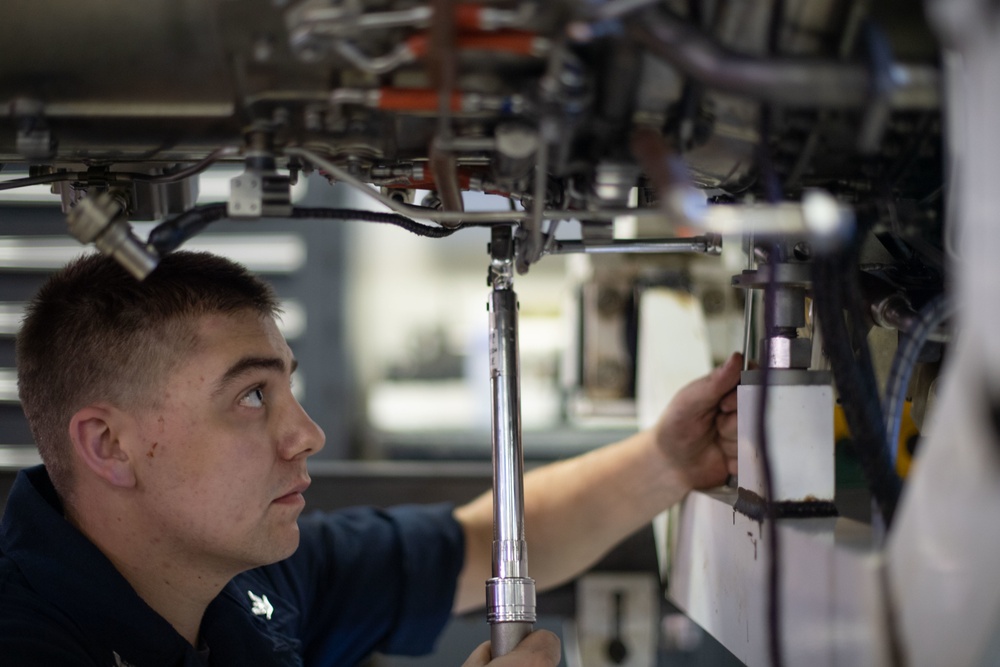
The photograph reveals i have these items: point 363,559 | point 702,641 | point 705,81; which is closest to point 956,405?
point 705,81

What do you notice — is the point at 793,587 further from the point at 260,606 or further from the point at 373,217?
the point at 260,606

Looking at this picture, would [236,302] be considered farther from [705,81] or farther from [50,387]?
[705,81]

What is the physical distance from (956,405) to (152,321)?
0.71m

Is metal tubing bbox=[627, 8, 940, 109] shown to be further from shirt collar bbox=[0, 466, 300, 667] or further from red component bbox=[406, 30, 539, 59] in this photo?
shirt collar bbox=[0, 466, 300, 667]

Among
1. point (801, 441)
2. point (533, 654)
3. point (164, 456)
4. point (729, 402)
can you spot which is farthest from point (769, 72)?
point (164, 456)

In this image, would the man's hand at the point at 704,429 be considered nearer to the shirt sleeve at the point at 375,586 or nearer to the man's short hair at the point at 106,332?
the shirt sleeve at the point at 375,586

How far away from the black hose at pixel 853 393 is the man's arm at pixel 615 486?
427mm

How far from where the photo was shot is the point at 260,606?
3.39ft

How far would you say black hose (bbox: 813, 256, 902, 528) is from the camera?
19.6 inches

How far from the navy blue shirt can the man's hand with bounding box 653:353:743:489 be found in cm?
34

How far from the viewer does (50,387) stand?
905 millimetres

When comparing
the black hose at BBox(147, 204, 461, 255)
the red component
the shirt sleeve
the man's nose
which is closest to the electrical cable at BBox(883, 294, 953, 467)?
the red component

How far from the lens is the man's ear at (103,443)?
34.2 inches

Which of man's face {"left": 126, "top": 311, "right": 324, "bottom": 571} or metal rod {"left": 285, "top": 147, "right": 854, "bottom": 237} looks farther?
man's face {"left": 126, "top": 311, "right": 324, "bottom": 571}
